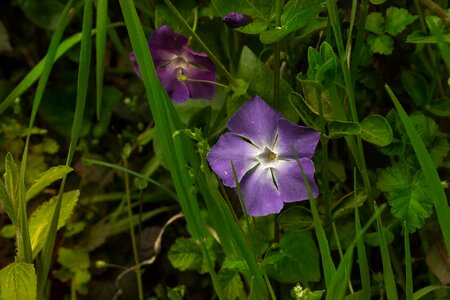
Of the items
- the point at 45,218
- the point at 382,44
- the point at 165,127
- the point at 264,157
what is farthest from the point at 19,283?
the point at 382,44

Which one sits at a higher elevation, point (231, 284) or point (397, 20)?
point (397, 20)

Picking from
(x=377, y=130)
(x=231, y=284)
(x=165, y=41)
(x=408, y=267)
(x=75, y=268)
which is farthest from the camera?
(x=75, y=268)

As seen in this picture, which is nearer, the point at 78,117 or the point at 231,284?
the point at 78,117

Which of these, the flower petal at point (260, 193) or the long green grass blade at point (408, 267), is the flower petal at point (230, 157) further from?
the long green grass blade at point (408, 267)

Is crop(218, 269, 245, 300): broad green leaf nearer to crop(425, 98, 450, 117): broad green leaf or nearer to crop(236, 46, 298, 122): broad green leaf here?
crop(236, 46, 298, 122): broad green leaf

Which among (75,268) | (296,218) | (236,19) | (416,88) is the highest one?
(236,19)

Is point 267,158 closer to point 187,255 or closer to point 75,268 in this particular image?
point 187,255

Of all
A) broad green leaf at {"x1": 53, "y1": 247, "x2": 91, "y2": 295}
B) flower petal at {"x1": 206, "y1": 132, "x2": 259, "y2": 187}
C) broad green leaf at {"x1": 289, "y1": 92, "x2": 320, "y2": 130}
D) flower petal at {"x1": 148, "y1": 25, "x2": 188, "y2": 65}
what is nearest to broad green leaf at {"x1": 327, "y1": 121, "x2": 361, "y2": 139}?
broad green leaf at {"x1": 289, "y1": 92, "x2": 320, "y2": 130}

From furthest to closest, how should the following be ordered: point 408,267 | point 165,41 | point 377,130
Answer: point 165,41
point 377,130
point 408,267
